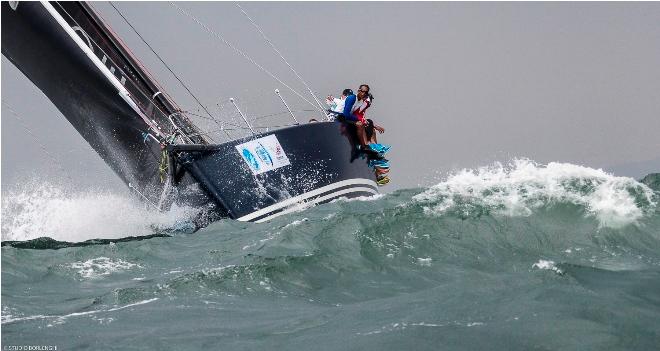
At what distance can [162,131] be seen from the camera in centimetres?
1117

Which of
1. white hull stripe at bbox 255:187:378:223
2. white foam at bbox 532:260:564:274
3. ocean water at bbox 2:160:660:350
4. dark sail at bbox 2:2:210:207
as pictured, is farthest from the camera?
white hull stripe at bbox 255:187:378:223

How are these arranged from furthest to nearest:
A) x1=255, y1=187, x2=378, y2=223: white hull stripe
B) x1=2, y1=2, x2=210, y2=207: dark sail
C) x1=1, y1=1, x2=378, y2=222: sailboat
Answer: x1=255, y1=187, x2=378, y2=223: white hull stripe
x1=1, y1=1, x2=378, y2=222: sailboat
x1=2, y1=2, x2=210, y2=207: dark sail

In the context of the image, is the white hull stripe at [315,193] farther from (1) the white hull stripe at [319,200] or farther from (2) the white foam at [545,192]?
(2) the white foam at [545,192]

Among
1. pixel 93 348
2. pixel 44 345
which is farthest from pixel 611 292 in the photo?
pixel 44 345

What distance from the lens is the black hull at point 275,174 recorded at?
10.3 meters

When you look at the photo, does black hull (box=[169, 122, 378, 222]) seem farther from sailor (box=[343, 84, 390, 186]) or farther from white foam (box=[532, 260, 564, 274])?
white foam (box=[532, 260, 564, 274])

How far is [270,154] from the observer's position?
413 inches

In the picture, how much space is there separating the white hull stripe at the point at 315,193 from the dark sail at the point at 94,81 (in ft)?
5.07

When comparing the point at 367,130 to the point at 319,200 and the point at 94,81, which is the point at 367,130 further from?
the point at 94,81

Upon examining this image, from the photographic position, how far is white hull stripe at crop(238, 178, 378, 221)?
33.9 feet

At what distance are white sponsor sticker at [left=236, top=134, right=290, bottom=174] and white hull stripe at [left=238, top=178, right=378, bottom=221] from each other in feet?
1.75

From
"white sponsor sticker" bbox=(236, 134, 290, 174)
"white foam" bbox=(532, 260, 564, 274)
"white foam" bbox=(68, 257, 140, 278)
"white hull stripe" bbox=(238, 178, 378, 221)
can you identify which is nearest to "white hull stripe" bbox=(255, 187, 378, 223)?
"white hull stripe" bbox=(238, 178, 378, 221)

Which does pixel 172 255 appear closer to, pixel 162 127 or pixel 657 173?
pixel 162 127

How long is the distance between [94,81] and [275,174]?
9.54 ft
